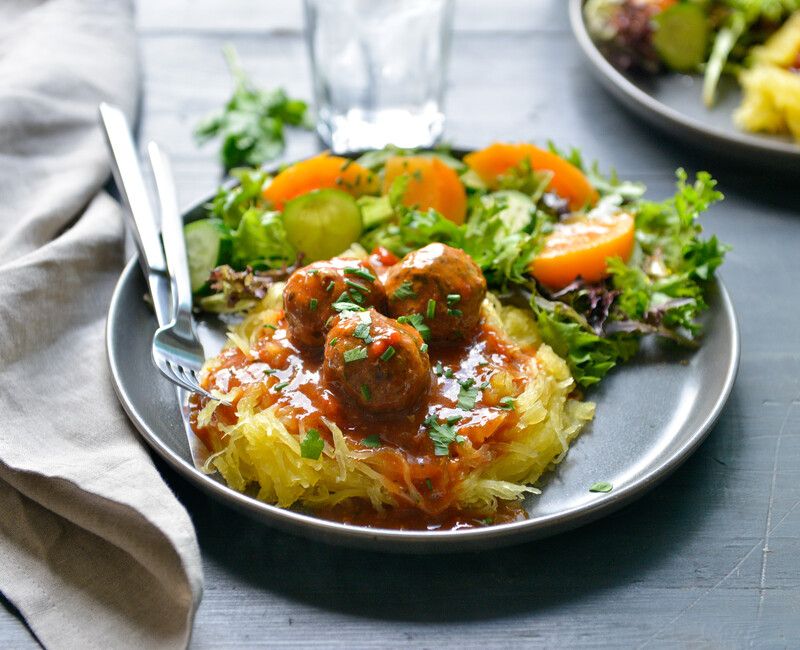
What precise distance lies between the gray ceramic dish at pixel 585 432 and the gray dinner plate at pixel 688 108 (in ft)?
4.84

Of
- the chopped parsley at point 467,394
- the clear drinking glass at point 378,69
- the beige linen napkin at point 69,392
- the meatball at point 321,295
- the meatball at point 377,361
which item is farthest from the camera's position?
the clear drinking glass at point 378,69

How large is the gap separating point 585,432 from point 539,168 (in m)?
1.65

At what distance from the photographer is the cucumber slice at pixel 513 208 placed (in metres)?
4.71

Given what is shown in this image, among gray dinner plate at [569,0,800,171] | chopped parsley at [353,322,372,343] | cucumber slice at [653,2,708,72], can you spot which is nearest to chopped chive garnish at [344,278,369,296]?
chopped parsley at [353,322,372,343]

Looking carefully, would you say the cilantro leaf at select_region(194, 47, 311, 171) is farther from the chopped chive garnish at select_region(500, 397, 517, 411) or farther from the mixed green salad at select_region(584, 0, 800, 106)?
the chopped chive garnish at select_region(500, 397, 517, 411)

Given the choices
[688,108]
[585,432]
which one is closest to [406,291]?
[585,432]

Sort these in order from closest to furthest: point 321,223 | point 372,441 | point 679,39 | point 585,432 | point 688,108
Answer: point 372,441, point 585,432, point 321,223, point 688,108, point 679,39

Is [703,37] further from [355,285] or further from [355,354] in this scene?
[355,354]

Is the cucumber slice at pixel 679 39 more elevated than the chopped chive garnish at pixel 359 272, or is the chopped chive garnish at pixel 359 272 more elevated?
the chopped chive garnish at pixel 359 272

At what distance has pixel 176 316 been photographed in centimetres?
416

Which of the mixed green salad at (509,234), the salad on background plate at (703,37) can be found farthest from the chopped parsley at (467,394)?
the salad on background plate at (703,37)

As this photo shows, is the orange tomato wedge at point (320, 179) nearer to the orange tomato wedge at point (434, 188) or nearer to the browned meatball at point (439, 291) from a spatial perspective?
the orange tomato wedge at point (434, 188)

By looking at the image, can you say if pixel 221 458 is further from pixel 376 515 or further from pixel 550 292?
pixel 550 292

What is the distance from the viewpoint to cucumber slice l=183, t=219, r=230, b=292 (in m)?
A: 4.57
